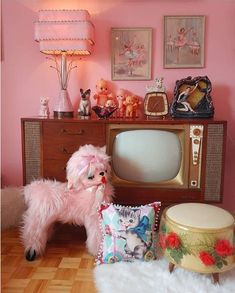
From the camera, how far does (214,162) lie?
169 centimetres

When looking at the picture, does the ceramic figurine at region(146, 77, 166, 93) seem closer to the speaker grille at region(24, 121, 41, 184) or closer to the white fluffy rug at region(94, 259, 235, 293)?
the speaker grille at region(24, 121, 41, 184)

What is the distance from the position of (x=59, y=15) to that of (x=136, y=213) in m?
1.27

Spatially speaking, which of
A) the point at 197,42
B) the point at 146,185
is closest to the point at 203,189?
the point at 146,185

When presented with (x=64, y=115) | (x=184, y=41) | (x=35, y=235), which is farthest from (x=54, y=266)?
(x=184, y=41)

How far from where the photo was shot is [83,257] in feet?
5.43

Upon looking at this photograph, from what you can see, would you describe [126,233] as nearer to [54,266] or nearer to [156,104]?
[54,266]

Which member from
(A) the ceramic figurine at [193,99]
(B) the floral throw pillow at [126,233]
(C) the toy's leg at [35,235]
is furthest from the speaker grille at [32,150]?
(A) the ceramic figurine at [193,99]

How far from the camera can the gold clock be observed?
189cm

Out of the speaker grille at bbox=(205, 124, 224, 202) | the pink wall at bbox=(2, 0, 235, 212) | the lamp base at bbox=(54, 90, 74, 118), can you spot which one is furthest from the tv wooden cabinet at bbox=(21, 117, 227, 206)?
the pink wall at bbox=(2, 0, 235, 212)

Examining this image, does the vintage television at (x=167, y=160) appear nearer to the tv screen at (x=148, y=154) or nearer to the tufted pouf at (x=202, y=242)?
the tv screen at (x=148, y=154)

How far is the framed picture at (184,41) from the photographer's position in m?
2.01

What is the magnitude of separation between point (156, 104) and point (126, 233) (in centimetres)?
85

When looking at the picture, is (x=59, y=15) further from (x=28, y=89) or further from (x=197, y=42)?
(x=197, y=42)

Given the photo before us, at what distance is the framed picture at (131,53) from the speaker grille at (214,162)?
667 mm
